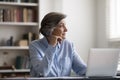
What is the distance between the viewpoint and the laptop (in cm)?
175

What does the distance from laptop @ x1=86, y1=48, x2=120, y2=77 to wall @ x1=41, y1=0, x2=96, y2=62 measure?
2.87m

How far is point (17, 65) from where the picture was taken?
4.40 meters

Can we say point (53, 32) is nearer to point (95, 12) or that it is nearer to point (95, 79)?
point (95, 79)

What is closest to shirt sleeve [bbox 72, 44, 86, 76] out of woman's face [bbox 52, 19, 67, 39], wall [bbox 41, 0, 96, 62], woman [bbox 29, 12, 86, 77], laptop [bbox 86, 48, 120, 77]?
woman [bbox 29, 12, 86, 77]

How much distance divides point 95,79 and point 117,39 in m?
2.64

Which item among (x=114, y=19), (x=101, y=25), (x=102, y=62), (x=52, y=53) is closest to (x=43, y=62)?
(x=52, y=53)

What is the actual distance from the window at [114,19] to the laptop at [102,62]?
2.41 meters

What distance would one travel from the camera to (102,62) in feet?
5.76

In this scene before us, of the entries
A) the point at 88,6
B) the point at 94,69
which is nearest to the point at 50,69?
the point at 94,69

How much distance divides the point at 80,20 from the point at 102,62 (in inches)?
118

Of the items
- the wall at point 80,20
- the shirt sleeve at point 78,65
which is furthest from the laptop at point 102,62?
the wall at point 80,20

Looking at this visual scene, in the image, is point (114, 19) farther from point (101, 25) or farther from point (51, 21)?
point (51, 21)

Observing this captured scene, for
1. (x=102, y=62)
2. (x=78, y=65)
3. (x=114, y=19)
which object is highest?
(x=114, y=19)

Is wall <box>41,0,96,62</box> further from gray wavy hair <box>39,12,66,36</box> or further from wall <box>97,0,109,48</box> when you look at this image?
gray wavy hair <box>39,12,66,36</box>
